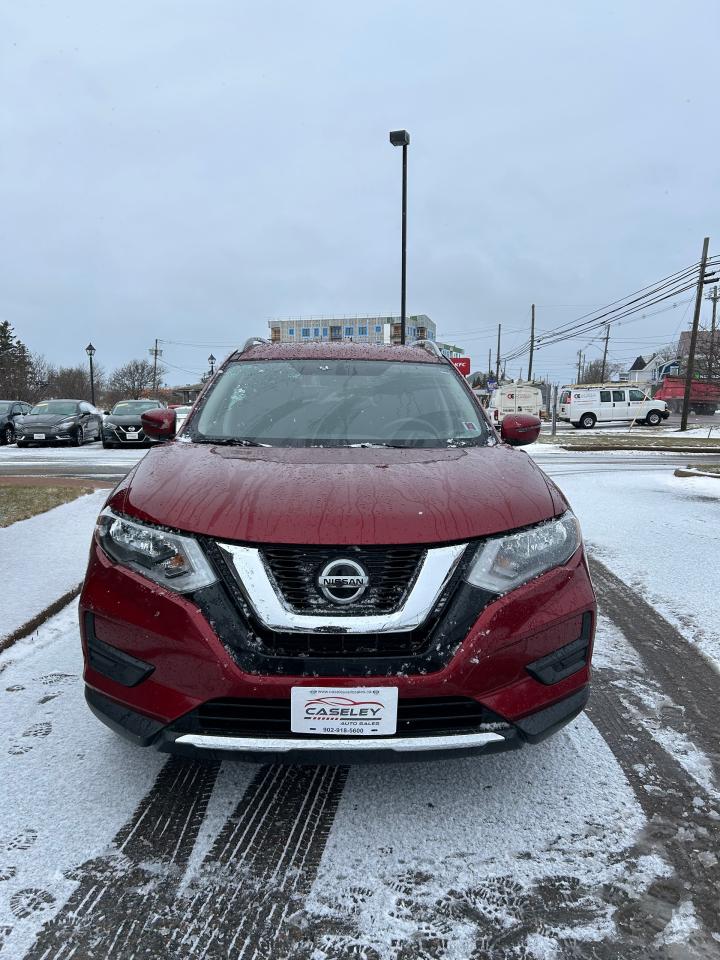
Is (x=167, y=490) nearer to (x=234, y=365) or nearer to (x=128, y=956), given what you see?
(x=128, y=956)

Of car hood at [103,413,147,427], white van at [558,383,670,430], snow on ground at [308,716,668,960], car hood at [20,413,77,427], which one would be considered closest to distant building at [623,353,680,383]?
white van at [558,383,670,430]

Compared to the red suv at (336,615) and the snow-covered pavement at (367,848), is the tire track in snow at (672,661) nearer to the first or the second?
the snow-covered pavement at (367,848)

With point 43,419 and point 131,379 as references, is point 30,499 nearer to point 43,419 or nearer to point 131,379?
point 43,419

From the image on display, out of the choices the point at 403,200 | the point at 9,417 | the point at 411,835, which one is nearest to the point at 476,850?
the point at 411,835

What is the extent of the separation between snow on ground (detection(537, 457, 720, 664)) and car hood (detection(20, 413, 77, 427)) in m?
14.9

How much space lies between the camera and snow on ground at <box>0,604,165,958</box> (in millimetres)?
1738

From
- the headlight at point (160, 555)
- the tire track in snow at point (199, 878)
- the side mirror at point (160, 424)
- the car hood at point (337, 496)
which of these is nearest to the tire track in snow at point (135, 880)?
the tire track in snow at point (199, 878)

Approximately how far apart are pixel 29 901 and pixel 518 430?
108 inches

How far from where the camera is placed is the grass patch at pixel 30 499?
6621 mm

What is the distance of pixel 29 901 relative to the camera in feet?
5.58

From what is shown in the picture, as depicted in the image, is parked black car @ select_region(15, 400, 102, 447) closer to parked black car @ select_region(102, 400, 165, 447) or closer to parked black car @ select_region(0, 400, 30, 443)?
parked black car @ select_region(102, 400, 165, 447)

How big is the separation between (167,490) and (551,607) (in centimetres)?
135

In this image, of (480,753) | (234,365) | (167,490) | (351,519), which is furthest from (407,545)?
(234,365)

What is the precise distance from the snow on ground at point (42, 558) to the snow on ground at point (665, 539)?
3.93 metres
